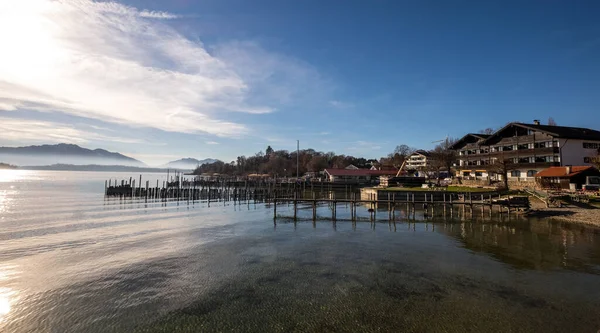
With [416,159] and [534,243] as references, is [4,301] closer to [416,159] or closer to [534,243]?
[534,243]

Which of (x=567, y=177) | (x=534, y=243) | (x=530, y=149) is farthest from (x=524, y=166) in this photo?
(x=534, y=243)

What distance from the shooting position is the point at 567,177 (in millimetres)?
37969

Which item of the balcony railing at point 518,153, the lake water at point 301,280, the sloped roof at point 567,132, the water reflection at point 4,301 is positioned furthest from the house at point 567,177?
the water reflection at point 4,301

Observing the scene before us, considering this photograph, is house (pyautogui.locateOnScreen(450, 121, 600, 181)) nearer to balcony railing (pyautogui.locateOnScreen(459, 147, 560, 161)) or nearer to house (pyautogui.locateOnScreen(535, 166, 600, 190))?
balcony railing (pyautogui.locateOnScreen(459, 147, 560, 161))

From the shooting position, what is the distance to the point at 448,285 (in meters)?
13.2

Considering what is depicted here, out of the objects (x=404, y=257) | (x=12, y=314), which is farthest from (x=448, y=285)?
(x=12, y=314)

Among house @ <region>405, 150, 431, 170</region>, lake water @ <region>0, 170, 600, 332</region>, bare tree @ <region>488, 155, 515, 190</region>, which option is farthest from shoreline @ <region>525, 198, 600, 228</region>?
house @ <region>405, 150, 431, 170</region>

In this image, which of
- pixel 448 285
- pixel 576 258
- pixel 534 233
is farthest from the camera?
pixel 534 233

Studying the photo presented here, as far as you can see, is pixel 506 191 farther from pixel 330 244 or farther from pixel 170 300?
pixel 170 300

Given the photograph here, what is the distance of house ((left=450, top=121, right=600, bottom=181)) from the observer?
44.4 metres

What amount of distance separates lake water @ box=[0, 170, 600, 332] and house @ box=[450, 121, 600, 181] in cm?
2526

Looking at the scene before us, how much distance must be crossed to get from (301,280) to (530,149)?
50.3 m

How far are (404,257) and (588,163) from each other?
4562cm

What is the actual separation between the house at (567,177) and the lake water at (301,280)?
16.6 metres
